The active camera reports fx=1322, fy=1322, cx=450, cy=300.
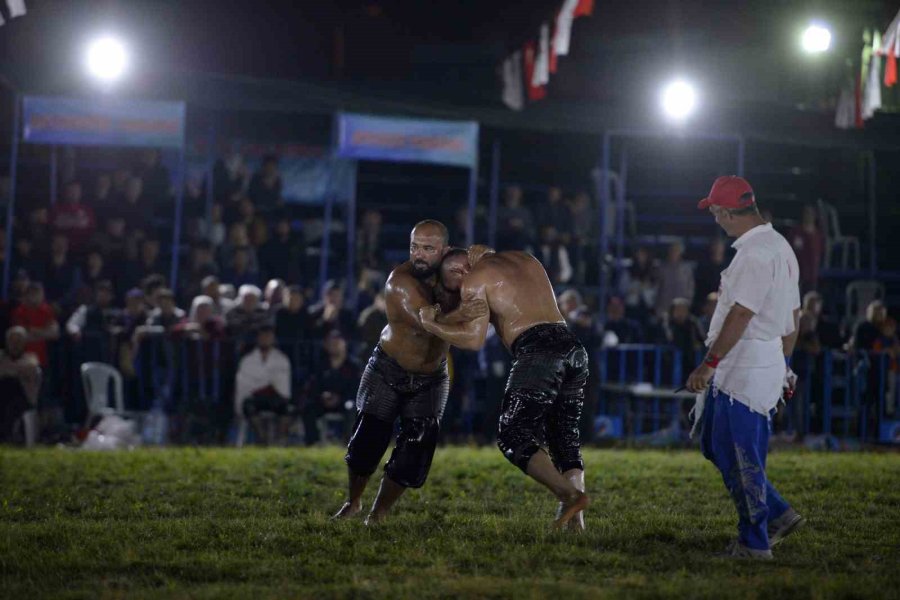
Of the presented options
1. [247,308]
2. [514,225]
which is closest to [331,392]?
[247,308]

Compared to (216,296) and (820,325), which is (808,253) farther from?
(216,296)

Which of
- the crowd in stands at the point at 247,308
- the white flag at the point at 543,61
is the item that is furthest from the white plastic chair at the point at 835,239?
the white flag at the point at 543,61

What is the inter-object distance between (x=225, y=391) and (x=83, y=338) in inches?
74.5

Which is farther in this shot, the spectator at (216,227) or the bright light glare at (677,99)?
the bright light glare at (677,99)

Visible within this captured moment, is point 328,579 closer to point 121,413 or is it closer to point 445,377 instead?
point 445,377

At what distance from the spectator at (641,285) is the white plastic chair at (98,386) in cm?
750

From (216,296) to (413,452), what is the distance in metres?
8.93

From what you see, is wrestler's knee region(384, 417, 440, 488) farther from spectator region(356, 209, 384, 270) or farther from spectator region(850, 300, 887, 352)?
spectator region(356, 209, 384, 270)

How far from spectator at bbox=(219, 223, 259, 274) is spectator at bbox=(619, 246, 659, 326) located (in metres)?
5.46

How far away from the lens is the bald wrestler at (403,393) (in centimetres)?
848

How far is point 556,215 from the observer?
66.9ft

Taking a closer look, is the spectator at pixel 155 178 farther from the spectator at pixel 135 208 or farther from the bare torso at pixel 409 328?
the bare torso at pixel 409 328

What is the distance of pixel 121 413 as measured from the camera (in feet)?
52.2

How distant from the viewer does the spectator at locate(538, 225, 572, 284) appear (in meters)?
19.5
